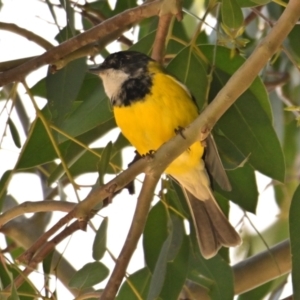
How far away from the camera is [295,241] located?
1453 mm

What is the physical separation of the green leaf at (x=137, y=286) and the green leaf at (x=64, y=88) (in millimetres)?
417

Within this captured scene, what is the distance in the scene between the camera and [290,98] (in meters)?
2.05

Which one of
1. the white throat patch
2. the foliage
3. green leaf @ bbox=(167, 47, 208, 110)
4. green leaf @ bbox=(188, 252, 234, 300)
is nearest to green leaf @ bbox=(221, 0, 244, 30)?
the foliage

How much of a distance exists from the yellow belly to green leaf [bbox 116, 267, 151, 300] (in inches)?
12.0

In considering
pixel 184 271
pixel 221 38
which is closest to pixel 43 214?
pixel 184 271

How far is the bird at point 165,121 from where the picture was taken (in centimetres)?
167

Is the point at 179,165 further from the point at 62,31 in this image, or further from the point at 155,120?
the point at 62,31

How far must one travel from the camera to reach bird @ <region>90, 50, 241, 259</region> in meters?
1.67

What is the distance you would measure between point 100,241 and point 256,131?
17.0 inches

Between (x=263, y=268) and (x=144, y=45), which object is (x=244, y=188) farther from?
(x=144, y=45)

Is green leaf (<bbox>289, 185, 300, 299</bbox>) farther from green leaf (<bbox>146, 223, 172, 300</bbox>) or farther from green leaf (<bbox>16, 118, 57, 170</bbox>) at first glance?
green leaf (<bbox>16, 118, 57, 170</bbox>)

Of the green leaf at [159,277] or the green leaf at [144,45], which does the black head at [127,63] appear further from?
the green leaf at [159,277]

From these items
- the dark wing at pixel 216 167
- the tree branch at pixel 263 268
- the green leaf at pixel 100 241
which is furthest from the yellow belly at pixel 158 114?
the tree branch at pixel 263 268

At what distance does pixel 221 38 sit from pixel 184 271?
53cm
